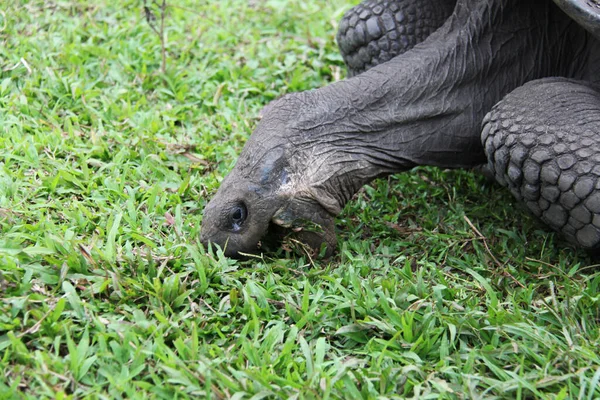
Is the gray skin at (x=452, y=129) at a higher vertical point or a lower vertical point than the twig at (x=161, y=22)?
lower

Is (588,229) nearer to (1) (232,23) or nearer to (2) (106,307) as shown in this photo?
(2) (106,307)

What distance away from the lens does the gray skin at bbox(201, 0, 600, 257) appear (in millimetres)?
2703

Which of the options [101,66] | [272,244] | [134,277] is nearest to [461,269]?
[272,244]

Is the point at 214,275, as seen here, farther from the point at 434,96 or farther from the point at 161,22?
the point at 161,22

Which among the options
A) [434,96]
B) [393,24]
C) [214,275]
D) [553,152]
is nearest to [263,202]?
[214,275]

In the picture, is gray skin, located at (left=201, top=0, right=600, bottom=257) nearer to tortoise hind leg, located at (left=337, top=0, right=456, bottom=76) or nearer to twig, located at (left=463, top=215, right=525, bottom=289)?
twig, located at (left=463, top=215, right=525, bottom=289)

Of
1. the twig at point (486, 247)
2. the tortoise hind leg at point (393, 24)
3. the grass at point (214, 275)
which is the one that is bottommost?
the twig at point (486, 247)

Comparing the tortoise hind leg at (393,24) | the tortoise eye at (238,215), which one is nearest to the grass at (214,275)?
the tortoise eye at (238,215)

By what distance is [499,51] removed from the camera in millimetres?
3148

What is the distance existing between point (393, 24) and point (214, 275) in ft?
5.31

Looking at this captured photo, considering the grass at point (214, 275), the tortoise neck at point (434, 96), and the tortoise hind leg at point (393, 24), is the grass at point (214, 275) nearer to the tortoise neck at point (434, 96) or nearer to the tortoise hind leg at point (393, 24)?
the tortoise neck at point (434, 96)

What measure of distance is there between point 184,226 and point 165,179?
1.50 feet

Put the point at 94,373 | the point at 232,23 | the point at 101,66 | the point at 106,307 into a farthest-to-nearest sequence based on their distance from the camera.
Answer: the point at 232,23 → the point at 101,66 → the point at 106,307 → the point at 94,373

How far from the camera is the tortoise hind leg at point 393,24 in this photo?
359 centimetres
